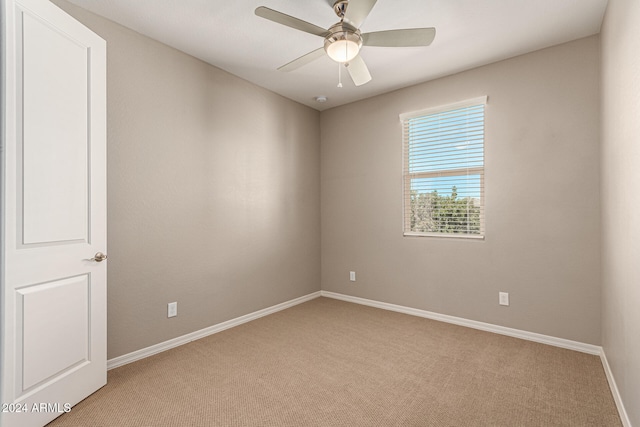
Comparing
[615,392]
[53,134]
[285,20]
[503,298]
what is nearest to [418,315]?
[503,298]

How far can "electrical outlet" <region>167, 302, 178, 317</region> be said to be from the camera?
9.25 feet

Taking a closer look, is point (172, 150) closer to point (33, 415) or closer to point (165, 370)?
point (165, 370)

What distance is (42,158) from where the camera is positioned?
1.74 meters

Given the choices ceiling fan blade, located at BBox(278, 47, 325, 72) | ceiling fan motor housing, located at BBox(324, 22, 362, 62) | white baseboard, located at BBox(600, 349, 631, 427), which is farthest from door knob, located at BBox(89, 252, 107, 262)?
white baseboard, located at BBox(600, 349, 631, 427)

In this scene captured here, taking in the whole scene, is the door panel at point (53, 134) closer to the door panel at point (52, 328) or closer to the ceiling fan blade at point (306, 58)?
the door panel at point (52, 328)

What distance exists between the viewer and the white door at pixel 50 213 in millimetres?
1601

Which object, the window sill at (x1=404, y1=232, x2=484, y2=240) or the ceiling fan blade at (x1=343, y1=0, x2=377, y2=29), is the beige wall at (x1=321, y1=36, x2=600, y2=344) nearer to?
the window sill at (x1=404, y1=232, x2=484, y2=240)

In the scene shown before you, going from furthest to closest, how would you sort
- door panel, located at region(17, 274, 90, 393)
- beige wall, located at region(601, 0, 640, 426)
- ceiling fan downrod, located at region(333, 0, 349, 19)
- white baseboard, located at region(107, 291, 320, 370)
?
1. white baseboard, located at region(107, 291, 320, 370)
2. ceiling fan downrod, located at region(333, 0, 349, 19)
3. door panel, located at region(17, 274, 90, 393)
4. beige wall, located at region(601, 0, 640, 426)

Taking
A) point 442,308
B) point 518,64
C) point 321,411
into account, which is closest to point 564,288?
point 442,308

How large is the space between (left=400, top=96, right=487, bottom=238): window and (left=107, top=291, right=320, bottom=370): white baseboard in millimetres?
1744

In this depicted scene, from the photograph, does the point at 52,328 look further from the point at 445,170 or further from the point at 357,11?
the point at 445,170

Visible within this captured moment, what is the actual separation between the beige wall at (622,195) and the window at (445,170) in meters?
1.00

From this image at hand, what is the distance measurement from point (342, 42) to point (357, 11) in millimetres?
186

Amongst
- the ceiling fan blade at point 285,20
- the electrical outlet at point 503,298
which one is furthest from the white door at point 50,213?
the electrical outlet at point 503,298
